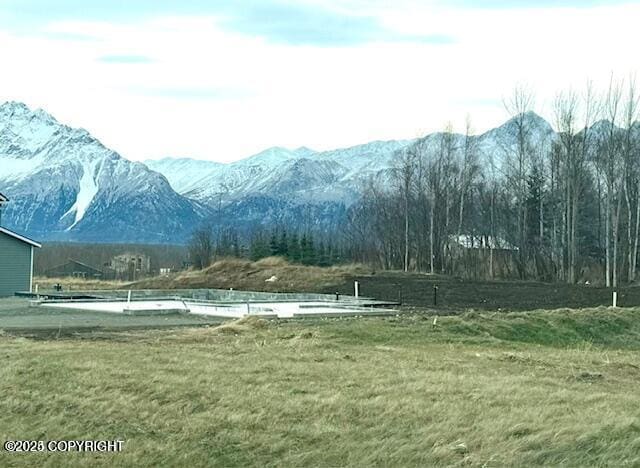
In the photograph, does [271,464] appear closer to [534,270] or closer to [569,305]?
[569,305]

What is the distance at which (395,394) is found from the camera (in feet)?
34.1

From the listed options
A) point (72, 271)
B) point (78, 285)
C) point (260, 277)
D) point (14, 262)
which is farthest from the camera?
point (72, 271)

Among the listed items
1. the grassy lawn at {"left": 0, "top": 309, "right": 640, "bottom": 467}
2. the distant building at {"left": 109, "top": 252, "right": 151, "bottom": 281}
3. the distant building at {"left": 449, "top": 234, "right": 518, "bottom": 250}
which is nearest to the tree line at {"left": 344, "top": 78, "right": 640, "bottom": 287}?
the distant building at {"left": 449, "top": 234, "right": 518, "bottom": 250}

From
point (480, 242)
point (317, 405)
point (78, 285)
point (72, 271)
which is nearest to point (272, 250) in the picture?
point (78, 285)

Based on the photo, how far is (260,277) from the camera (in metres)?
48.8

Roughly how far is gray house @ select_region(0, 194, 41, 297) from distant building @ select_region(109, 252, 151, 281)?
98.5ft

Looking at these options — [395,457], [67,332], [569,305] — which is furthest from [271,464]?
[569,305]

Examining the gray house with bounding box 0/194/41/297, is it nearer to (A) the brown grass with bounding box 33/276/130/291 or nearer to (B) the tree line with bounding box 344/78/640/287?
(A) the brown grass with bounding box 33/276/130/291

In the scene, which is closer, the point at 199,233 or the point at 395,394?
the point at 395,394

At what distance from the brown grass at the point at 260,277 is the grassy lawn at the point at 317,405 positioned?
27519 mm

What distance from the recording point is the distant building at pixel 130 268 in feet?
246

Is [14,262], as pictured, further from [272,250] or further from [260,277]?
[272,250]

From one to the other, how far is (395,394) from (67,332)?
38.9 ft

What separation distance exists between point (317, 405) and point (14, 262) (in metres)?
32.7
